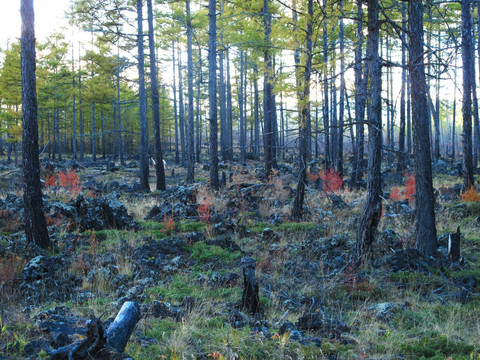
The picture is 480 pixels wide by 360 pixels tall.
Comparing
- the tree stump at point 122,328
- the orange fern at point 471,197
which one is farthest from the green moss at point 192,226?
the orange fern at point 471,197

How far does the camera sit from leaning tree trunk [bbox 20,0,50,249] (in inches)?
256

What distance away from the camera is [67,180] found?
14.0 metres

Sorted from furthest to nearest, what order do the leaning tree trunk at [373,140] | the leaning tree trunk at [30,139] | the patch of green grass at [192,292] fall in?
the leaning tree trunk at [30,139] → the leaning tree trunk at [373,140] → the patch of green grass at [192,292]

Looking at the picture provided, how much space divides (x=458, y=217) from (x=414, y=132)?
472 centimetres

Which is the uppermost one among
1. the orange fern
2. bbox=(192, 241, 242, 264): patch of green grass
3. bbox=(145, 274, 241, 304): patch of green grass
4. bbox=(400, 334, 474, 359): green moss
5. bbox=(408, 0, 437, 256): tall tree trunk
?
bbox=(408, 0, 437, 256): tall tree trunk

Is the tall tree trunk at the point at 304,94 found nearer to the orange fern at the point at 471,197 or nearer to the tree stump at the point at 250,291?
the tree stump at the point at 250,291

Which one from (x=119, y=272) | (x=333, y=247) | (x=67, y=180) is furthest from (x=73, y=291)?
(x=67, y=180)

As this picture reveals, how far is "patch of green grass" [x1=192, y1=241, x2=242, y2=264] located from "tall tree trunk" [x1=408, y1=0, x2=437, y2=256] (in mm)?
3433

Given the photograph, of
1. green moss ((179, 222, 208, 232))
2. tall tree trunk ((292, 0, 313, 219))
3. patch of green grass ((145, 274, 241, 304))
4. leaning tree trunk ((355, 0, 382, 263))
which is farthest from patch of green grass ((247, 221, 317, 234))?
patch of green grass ((145, 274, 241, 304))

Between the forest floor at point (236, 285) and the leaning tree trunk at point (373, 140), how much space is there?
1.15 ft

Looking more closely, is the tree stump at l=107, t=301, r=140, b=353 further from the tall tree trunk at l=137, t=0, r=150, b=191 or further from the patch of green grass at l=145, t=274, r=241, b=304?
the tall tree trunk at l=137, t=0, r=150, b=191

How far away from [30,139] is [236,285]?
4803 millimetres

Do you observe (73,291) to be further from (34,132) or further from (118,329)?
(34,132)

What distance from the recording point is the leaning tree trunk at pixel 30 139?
651 centimetres
